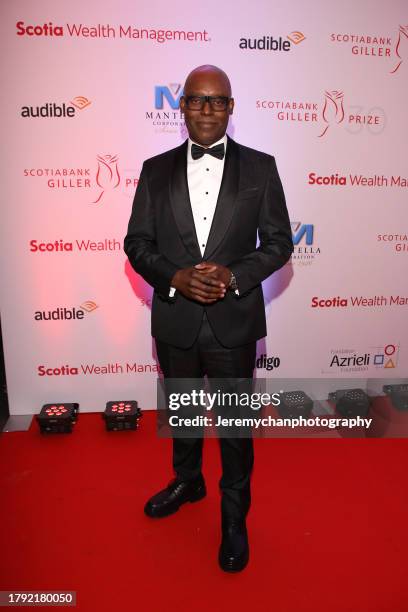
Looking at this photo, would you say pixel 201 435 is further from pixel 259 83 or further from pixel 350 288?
pixel 259 83

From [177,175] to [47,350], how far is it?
199cm

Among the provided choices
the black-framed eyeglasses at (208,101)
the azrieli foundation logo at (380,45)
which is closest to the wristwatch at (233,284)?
the black-framed eyeglasses at (208,101)

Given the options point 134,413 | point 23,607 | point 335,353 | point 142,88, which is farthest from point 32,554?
point 142,88

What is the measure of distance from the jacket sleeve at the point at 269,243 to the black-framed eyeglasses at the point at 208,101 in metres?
0.36

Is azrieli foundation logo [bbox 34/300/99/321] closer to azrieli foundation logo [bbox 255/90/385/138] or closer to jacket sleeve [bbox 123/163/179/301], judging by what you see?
jacket sleeve [bbox 123/163/179/301]

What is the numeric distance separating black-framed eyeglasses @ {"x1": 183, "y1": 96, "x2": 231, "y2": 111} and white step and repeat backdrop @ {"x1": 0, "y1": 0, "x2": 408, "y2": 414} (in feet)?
4.25

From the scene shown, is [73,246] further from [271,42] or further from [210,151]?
[271,42]

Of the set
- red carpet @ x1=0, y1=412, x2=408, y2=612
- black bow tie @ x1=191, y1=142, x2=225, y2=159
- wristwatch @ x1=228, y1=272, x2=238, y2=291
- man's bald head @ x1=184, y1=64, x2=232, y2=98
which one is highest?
man's bald head @ x1=184, y1=64, x2=232, y2=98

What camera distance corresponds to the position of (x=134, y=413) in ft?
11.5

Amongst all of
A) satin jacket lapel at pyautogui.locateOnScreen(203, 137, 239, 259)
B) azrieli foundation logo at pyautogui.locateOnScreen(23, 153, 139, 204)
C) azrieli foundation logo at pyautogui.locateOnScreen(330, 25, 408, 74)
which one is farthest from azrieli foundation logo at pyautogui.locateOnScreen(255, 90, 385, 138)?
satin jacket lapel at pyautogui.locateOnScreen(203, 137, 239, 259)

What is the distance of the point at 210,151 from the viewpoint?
87.1 inches

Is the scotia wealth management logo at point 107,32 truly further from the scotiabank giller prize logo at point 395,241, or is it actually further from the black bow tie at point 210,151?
the scotiabank giller prize logo at point 395,241

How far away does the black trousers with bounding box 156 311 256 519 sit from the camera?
90.3 inches

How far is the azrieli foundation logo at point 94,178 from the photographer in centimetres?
337
